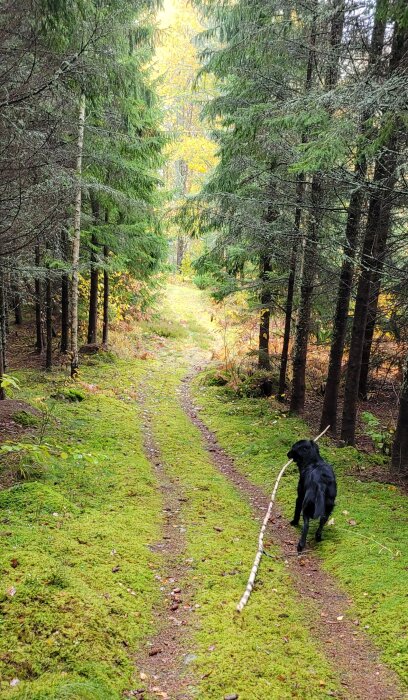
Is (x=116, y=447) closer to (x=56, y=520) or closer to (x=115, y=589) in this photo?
(x=56, y=520)

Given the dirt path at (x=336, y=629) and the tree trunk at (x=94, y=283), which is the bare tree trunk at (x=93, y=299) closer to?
the tree trunk at (x=94, y=283)

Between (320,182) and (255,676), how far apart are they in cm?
1029

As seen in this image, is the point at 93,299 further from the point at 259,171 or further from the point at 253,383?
the point at 259,171

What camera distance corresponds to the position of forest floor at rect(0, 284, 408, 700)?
407 cm

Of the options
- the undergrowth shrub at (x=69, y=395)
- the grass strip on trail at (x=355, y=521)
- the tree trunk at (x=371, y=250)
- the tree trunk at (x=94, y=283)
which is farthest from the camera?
the tree trunk at (x=94, y=283)

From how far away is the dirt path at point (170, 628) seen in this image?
4.08 m

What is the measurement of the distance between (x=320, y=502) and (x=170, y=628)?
2.85 m

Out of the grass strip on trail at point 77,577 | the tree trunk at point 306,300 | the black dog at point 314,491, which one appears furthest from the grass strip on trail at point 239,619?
the tree trunk at point 306,300

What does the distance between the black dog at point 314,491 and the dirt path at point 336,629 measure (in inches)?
13.5

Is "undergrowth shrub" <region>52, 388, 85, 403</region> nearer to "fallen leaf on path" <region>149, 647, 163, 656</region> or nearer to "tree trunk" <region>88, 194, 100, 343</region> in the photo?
"tree trunk" <region>88, 194, 100, 343</region>

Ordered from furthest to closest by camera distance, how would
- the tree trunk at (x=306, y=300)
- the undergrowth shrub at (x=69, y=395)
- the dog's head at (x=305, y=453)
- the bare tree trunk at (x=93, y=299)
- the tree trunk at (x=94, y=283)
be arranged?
the bare tree trunk at (x=93, y=299) < the tree trunk at (x=94, y=283) < the undergrowth shrub at (x=69, y=395) < the tree trunk at (x=306, y=300) < the dog's head at (x=305, y=453)

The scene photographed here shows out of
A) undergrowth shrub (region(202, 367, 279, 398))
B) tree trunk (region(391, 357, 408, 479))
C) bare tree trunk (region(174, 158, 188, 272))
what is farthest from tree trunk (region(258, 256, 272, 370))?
bare tree trunk (region(174, 158, 188, 272))

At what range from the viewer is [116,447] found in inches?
404

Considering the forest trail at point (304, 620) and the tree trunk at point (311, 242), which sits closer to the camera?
the forest trail at point (304, 620)
